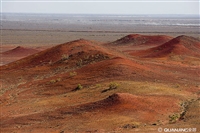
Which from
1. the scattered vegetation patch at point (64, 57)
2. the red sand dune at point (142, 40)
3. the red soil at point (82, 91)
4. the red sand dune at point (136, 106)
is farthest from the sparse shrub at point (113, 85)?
the red sand dune at point (142, 40)

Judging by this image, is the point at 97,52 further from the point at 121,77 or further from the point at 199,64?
the point at 199,64

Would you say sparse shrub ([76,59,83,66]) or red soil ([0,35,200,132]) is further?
sparse shrub ([76,59,83,66])

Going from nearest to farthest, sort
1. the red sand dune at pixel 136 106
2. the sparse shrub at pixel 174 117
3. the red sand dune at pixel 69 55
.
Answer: the sparse shrub at pixel 174 117, the red sand dune at pixel 136 106, the red sand dune at pixel 69 55

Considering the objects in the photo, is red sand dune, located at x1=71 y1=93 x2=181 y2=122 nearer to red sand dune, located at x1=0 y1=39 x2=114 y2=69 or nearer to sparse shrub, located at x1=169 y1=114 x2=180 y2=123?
sparse shrub, located at x1=169 y1=114 x2=180 y2=123

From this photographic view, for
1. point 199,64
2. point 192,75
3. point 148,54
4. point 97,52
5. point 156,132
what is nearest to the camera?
point 156,132

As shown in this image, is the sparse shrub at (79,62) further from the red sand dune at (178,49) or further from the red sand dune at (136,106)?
the red sand dune at (178,49)

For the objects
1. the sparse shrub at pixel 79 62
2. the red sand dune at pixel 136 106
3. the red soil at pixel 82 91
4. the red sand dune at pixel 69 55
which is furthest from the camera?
the red sand dune at pixel 69 55

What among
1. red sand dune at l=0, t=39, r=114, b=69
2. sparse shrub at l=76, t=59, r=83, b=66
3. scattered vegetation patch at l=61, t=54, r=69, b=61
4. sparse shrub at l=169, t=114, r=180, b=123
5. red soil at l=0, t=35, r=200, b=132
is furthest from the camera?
scattered vegetation patch at l=61, t=54, r=69, b=61

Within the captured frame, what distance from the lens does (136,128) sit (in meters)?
19.2

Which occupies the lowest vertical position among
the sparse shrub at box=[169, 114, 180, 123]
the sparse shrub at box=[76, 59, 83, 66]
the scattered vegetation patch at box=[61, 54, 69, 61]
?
the sparse shrub at box=[169, 114, 180, 123]

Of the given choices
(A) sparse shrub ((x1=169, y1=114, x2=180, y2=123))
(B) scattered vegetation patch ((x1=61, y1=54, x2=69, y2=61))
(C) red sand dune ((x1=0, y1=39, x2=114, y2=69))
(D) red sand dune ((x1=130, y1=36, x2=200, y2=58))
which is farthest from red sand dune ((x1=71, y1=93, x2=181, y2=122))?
(D) red sand dune ((x1=130, y1=36, x2=200, y2=58))

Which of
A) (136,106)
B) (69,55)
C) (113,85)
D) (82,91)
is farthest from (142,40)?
(136,106)

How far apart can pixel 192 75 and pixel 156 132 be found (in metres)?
22.3

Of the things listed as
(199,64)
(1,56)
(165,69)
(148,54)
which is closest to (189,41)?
(148,54)
